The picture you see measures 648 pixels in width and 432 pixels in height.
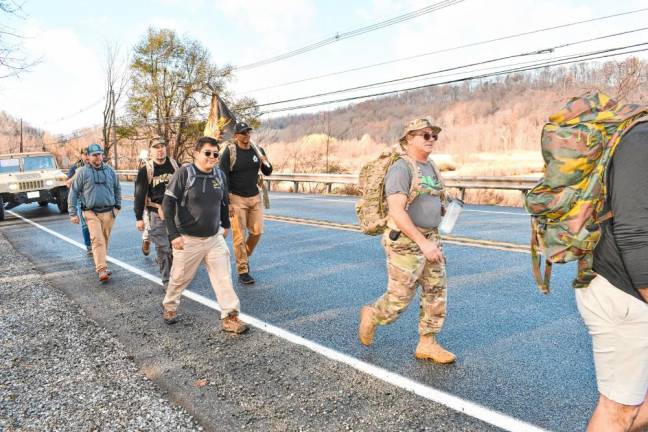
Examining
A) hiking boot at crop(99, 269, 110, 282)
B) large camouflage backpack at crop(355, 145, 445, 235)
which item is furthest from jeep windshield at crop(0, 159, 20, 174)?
large camouflage backpack at crop(355, 145, 445, 235)

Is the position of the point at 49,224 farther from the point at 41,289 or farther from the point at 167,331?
the point at 167,331

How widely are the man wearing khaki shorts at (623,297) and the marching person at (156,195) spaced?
513 centimetres

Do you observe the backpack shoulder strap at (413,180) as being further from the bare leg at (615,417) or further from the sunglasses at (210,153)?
the sunglasses at (210,153)

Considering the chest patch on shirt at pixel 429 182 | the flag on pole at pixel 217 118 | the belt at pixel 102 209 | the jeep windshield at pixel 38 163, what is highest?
the flag on pole at pixel 217 118

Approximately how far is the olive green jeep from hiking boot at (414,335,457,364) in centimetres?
1435

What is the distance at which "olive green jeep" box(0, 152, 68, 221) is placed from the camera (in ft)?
47.2

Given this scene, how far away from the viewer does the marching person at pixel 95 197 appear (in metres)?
6.77

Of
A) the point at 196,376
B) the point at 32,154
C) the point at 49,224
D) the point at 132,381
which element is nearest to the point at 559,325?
the point at 196,376

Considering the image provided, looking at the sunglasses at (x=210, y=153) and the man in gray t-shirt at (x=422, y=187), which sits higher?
the sunglasses at (x=210, y=153)

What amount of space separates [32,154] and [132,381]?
15384mm

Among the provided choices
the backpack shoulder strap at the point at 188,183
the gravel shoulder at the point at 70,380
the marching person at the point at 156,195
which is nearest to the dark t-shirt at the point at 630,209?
the gravel shoulder at the point at 70,380

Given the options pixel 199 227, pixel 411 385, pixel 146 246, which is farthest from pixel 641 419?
pixel 146 246

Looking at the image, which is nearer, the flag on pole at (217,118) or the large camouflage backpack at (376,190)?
the large camouflage backpack at (376,190)

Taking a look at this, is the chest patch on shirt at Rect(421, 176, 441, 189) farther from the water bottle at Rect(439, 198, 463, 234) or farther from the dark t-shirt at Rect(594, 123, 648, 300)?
the dark t-shirt at Rect(594, 123, 648, 300)
